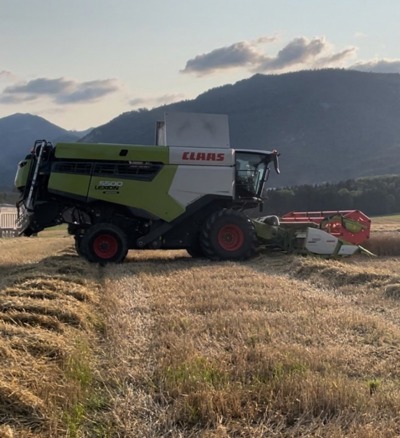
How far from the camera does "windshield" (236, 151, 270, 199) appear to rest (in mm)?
13734

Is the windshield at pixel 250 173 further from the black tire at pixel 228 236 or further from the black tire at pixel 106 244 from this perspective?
the black tire at pixel 106 244

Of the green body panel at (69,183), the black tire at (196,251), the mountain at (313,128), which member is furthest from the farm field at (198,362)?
the mountain at (313,128)

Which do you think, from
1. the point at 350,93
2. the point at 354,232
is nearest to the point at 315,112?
the point at 350,93

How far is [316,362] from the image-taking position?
445 cm

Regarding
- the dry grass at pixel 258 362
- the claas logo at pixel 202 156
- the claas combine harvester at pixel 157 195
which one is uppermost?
the claas logo at pixel 202 156

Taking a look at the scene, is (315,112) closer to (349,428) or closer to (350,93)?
(350,93)

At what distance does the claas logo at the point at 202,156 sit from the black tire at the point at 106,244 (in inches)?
88.6

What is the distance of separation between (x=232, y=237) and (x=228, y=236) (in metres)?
0.10

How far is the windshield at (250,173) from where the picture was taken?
13734 millimetres

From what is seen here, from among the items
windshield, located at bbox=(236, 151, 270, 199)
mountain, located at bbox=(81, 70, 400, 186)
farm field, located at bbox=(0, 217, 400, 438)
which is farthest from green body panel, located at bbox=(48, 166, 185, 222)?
mountain, located at bbox=(81, 70, 400, 186)

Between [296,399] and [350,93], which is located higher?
[350,93]

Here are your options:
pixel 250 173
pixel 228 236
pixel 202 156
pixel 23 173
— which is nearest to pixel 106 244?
pixel 23 173

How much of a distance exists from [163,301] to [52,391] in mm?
3482

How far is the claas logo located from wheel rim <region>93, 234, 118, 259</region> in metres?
2.45
